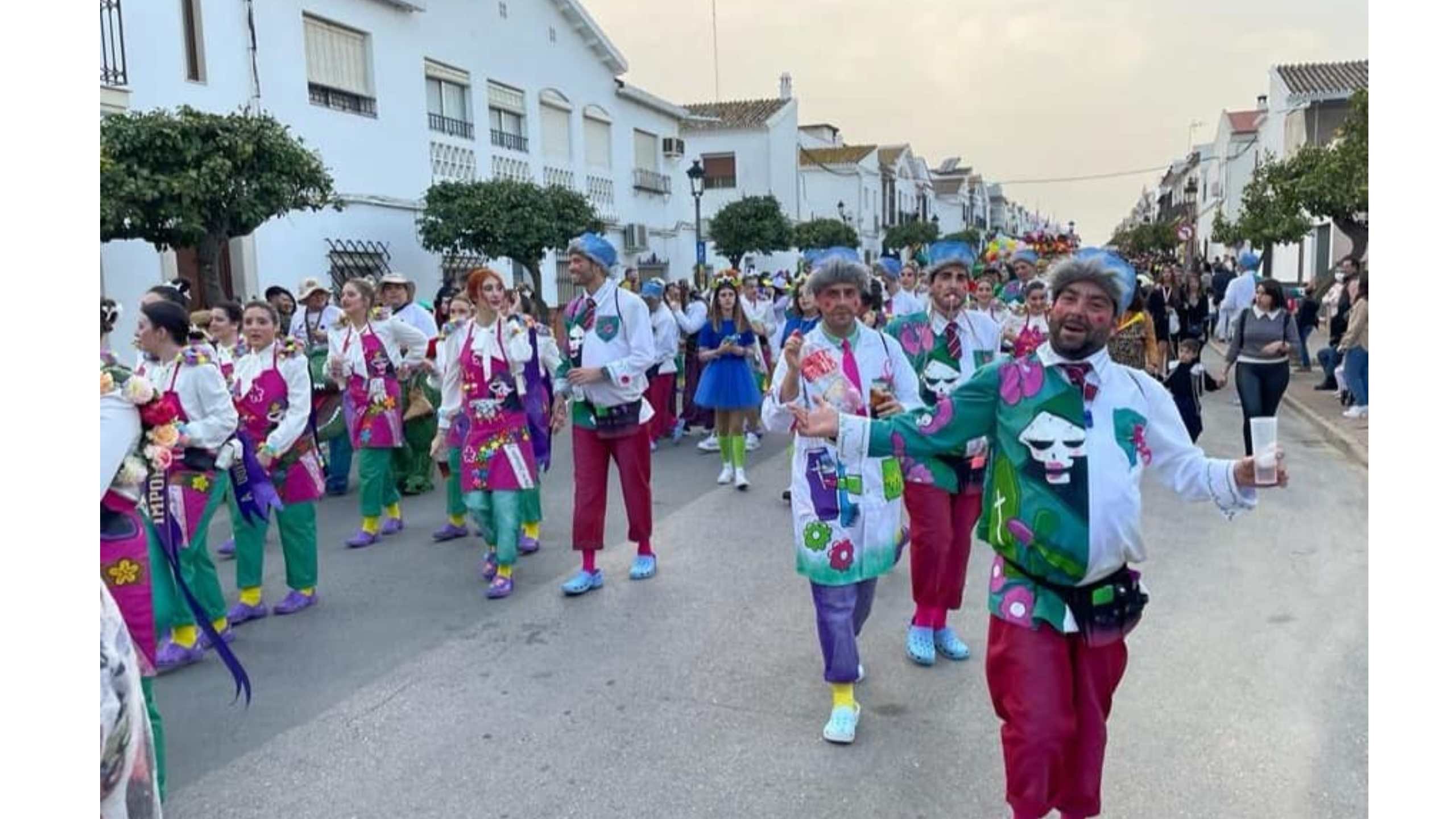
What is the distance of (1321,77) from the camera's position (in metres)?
35.8

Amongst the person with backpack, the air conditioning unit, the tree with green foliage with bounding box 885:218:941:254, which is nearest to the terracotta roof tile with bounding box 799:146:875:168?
the tree with green foliage with bounding box 885:218:941:254

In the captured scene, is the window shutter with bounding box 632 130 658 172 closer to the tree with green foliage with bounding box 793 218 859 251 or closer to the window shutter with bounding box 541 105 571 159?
the window shutter with bounding box 541 105 571 159

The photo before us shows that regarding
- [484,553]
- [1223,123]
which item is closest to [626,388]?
[484,553]

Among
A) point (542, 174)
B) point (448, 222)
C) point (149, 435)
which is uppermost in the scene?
point (542, 174)

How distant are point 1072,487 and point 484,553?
4.70m

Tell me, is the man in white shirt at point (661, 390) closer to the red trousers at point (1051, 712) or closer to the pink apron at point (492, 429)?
the pink apron at point (492, 429)

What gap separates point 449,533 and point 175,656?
7.78 feet

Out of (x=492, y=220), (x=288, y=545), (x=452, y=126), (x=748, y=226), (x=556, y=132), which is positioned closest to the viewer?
(x=288, y=545)

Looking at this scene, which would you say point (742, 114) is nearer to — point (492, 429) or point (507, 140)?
point (507, 140)

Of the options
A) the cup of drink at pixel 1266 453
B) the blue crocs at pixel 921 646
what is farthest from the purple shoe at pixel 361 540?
the cup of drink at pixel 1266 453

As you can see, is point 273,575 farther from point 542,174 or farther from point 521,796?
point 542,174

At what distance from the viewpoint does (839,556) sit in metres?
3.89

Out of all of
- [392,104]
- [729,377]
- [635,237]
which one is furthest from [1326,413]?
[635,237]

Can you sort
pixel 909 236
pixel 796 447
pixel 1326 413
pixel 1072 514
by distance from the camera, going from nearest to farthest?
1. pixel 1072 514
2. pixel 796 447
3. pixel 1326 413
4. pixel 909 236
